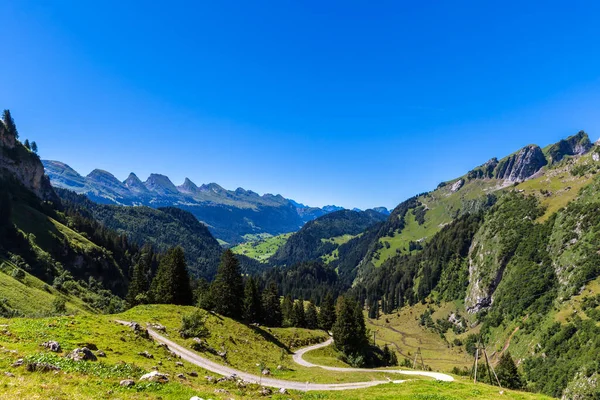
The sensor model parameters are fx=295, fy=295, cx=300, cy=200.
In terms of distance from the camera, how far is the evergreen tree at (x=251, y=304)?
310 ft

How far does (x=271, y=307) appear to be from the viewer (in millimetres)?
109375

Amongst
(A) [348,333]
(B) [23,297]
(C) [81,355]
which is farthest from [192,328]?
(B) [23,297]

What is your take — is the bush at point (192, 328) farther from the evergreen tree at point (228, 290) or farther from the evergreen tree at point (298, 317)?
the evergreen tree at point (298, 317)

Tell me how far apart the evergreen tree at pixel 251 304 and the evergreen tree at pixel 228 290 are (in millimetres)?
9724

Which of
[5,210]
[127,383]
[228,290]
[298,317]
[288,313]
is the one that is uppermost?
[5,210]

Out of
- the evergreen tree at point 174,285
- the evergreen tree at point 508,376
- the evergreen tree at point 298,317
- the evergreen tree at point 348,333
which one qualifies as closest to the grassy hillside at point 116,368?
the evergreen tree at point 174,285

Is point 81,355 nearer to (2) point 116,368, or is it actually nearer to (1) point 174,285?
(2) point 116,368

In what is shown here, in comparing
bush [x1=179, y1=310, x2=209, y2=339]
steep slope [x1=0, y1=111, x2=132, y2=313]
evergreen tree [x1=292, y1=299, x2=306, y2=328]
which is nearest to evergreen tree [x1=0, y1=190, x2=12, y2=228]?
steep slope [x1=0, y1=111, x2=132, y2=313]

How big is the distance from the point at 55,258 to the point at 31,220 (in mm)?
32266

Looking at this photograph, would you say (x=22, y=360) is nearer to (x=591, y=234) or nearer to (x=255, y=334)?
(x=255, y=334)

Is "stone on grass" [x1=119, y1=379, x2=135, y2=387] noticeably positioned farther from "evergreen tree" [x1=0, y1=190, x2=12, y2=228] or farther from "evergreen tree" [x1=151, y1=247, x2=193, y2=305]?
"evergreen tree" [x1=0, y1=190, x2=12, y2=228]

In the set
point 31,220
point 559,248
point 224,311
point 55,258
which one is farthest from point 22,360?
point 559,248

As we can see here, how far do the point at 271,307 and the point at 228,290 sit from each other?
33.6 metres

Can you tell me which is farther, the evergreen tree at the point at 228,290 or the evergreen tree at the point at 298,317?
the evergreen tree at the point at 298,317
